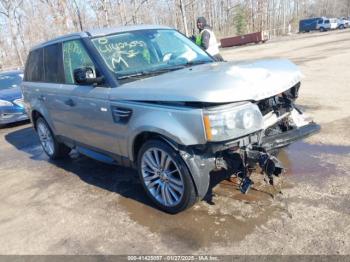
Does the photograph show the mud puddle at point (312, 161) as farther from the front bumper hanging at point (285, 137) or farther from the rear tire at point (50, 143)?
the rear tire at point (50, 143)

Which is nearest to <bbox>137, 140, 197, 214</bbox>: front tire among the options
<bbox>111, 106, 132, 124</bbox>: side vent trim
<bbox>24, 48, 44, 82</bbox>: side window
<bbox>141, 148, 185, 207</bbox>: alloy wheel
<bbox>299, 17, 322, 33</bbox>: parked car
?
<bbox>141, 148, 185, 207</bbox>: alloy wheel

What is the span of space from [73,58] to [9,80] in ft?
24.1

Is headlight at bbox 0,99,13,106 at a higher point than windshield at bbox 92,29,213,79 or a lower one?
lower

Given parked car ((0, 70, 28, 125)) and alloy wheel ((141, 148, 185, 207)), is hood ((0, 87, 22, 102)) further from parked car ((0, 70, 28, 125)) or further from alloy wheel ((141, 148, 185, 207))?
alloy wheel ((141, 148, 185, 207))

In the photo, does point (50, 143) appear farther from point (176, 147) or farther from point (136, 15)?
point (136, 15)

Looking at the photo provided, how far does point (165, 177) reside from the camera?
152 inches

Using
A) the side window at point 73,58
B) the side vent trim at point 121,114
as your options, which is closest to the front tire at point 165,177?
the side vent trim at point 121,114

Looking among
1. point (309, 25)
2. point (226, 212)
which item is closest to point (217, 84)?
point (226, 212)

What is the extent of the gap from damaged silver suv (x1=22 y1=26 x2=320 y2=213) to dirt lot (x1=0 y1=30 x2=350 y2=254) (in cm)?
35

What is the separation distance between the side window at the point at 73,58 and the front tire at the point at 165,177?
126 cm

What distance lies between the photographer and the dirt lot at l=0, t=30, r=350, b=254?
Result: 10.8 feet

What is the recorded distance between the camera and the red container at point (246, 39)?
4031 cm

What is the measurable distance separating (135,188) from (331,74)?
8645mm

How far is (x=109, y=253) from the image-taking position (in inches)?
134
